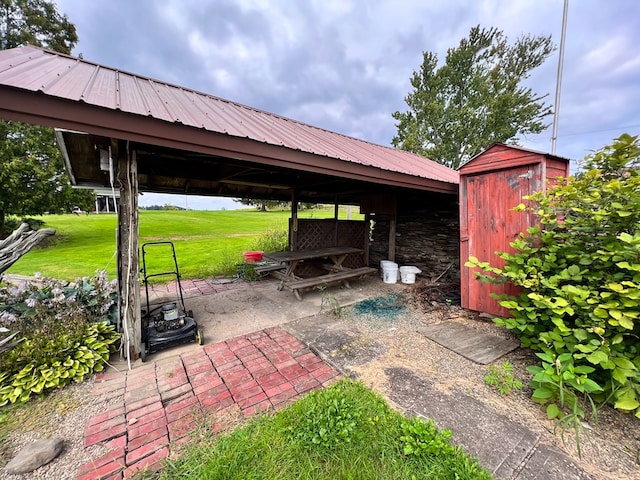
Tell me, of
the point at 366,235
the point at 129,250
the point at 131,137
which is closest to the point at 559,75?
the point at 366,235

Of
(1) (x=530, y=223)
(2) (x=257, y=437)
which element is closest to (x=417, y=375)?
(2) (x=257, y=437)

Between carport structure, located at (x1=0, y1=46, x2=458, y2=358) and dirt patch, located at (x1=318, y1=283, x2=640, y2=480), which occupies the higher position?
carport structure, located at (x1=0, y1=46, x2=458, y2=358)

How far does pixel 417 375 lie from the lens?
2201 millimetres

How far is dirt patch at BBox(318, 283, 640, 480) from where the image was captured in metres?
1.47

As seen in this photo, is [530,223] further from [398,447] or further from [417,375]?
[398,447]

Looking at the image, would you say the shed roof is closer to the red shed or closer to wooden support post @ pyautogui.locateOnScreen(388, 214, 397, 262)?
the red shed

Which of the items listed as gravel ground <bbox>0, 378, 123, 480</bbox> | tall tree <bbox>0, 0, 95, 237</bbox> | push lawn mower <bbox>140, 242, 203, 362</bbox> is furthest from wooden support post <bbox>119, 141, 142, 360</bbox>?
tall tree <bbox>0, 0, 95, 237</bbox>

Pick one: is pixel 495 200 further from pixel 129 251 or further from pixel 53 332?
pixel 53 332

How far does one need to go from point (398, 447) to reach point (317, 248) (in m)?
4.28

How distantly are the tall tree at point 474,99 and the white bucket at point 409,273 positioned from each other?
1156cm

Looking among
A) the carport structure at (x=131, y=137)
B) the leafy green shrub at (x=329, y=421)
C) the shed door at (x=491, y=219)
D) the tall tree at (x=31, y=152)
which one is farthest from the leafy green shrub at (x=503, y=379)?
the tall tree at (x=31, y=152)

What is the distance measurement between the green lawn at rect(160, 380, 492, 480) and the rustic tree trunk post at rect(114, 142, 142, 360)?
1.28 metres

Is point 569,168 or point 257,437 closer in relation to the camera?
point 257,437

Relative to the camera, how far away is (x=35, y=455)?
1.41 m
